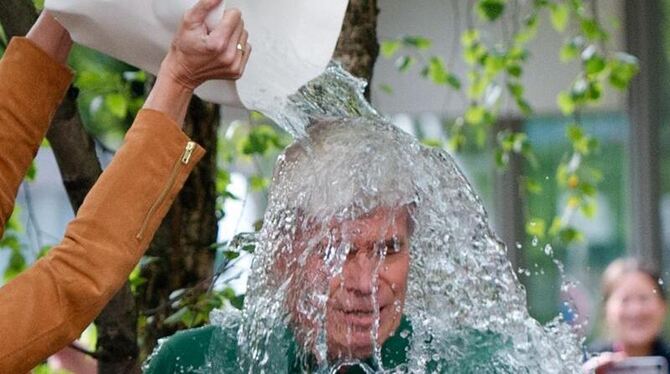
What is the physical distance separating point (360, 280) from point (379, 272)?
3cm

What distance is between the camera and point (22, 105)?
2066mm

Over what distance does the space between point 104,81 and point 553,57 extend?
388cm

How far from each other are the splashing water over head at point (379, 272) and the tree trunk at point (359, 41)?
721 mm

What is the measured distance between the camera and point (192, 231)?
339 centimetres

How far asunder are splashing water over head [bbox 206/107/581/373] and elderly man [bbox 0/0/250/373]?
23.6 inches

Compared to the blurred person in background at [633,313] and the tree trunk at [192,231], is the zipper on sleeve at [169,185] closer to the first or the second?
the tree trunk at [192,231]

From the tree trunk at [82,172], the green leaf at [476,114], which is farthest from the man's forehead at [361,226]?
the green leaf at [476,114]

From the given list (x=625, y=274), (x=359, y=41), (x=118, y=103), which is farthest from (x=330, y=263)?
(x=625, y=274)

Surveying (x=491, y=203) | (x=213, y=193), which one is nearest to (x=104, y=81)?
(x=213, y=193)

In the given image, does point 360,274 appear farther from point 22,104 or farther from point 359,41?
point 359,41

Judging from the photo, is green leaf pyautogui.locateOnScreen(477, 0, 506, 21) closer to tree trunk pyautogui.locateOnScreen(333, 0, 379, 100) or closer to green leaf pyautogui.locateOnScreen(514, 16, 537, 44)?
green leaf pyautogui.locateOnScreen(514, 16, 537, 44)

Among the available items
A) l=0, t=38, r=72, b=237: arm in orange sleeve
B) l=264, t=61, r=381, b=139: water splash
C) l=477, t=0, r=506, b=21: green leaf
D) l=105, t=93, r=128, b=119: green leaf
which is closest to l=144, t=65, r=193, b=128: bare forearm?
l=0, t=38, r=72, b=237: arm in orange sleeve

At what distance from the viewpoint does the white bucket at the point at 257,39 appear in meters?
1.99

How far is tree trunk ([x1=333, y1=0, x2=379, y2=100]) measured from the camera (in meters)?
3.21
